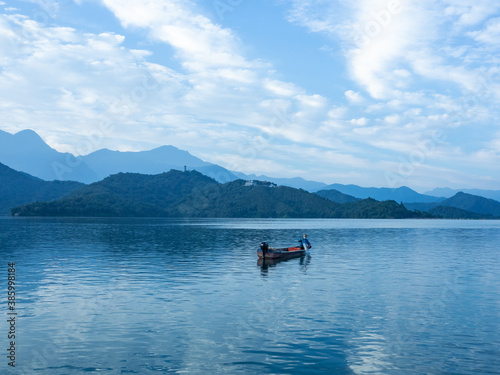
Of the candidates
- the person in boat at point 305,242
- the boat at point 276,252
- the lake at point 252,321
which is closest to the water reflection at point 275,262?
the boat at point 276,252

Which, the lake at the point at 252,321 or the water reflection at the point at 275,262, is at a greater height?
the lake at the point at 252,321

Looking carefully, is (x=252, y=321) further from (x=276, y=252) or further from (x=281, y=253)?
(x=281, y=253)

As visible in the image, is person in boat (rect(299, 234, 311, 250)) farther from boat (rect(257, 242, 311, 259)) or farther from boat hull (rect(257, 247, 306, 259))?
boat hull (rect(257, 247, 306, 259))

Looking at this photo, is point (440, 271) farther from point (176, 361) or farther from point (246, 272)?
point (176, 361)

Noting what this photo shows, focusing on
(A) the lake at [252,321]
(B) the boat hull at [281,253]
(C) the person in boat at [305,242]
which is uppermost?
(C) the person in boat at [305,242]

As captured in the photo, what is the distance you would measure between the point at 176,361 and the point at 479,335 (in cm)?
1811

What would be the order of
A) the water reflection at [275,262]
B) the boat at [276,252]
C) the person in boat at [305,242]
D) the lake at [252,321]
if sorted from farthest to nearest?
the person in boat at [305,242] < the boat at [276,252] < the water reflection at [275,262] < the lake at [252,321]

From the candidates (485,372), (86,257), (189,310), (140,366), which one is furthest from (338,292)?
(86,257)

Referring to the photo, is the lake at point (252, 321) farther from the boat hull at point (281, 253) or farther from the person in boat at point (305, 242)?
the person in boat at point (305, 242)

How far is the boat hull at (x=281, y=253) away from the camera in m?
66.8

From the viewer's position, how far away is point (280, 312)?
3212 centimetres

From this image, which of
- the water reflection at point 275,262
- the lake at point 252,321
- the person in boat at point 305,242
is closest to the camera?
the lake at point 252,321

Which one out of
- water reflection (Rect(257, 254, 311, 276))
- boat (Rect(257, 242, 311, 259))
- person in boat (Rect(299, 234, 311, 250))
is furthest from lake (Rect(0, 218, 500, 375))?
person in boat (Rect(299, 234, 311, 250))

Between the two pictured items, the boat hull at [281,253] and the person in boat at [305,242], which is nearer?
the boat hull at [281,253]
